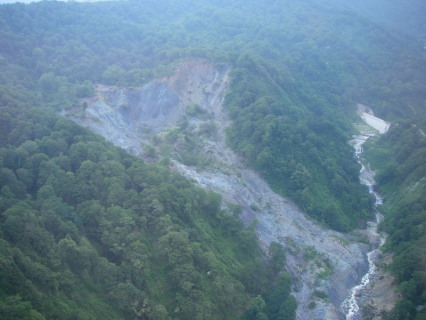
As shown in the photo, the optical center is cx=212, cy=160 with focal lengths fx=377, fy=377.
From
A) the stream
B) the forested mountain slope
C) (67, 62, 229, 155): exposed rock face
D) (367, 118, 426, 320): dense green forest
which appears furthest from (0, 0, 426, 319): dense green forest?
(67, 62, 229, 155): exposed rock face

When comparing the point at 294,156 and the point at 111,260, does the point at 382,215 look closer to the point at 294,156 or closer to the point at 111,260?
the point at 294,156

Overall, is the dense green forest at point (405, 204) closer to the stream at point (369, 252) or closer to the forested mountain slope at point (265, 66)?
the stream at point (369, 252)

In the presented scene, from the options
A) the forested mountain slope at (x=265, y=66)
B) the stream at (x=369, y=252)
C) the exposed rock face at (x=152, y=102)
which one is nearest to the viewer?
the stream at (x=369, y=252)

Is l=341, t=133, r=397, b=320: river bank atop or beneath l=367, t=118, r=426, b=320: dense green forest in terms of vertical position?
beneath

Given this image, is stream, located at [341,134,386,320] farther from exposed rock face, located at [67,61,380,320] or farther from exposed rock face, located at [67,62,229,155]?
exposed rock face, located at [67,62,229,155]

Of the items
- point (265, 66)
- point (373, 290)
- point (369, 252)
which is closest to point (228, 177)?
point (369, 252)

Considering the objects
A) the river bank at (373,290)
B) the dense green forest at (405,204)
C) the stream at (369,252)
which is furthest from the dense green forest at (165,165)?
the stream at (369,252)
